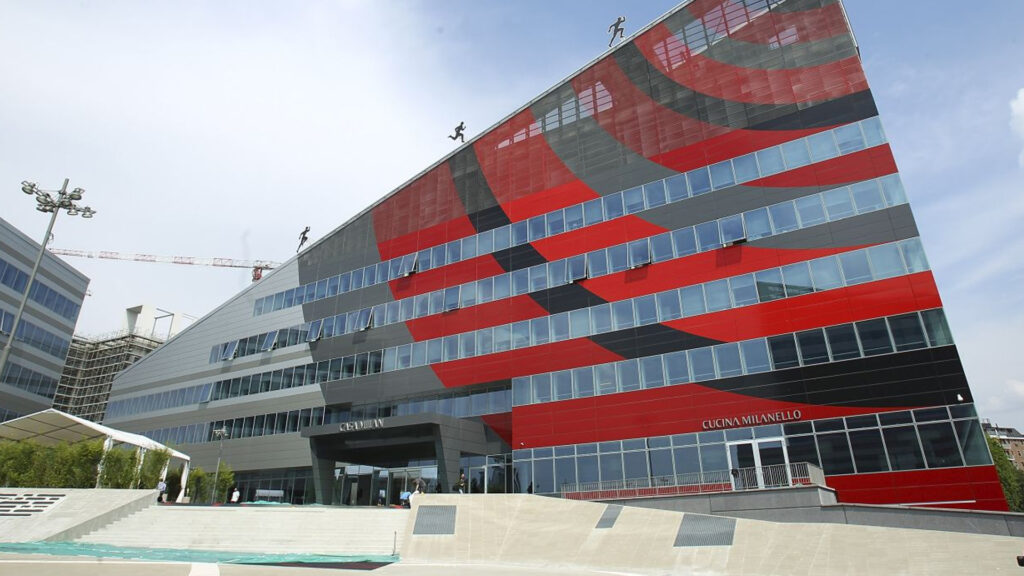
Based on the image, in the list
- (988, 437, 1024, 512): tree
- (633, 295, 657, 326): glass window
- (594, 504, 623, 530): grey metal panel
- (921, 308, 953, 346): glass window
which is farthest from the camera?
(988, 437, 1024, 512): tree

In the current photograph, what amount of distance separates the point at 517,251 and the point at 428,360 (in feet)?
33.3

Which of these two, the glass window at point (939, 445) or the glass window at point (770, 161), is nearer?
the glass window at point (939, 445)

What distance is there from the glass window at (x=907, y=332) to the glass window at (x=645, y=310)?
39.2ft

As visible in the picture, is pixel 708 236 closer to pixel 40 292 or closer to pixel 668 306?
pixel 668 306

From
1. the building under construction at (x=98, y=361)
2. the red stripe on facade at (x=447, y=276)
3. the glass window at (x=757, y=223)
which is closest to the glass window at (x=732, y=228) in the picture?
the glass window at (x=757, y=223)

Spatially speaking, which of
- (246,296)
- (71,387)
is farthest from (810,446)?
(71,387)

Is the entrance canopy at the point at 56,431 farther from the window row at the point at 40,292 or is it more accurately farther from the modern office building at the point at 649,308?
the window row at the point at 40,292

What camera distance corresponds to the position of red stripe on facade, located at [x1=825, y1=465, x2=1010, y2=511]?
2578 centimetres

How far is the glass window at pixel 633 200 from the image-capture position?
39281 mm

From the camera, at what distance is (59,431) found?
126 ft

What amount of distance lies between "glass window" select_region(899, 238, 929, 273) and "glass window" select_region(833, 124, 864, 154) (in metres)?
6.16

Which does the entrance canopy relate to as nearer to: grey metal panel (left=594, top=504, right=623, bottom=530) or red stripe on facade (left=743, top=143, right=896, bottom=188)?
grey metal panel (left=594, top=504, right=623, bottom=530)

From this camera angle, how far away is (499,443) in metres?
40.4

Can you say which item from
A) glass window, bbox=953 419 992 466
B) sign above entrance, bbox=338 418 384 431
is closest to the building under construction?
sign above entrance, bbox=338 418 384 431
